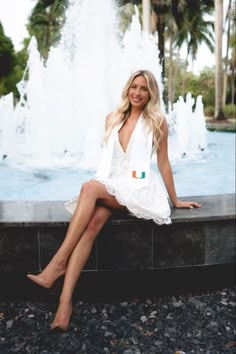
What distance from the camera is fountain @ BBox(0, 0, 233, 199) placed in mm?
8781

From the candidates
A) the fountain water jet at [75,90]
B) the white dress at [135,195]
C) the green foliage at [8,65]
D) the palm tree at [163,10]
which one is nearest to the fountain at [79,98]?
the fountain water jet at [75,90]

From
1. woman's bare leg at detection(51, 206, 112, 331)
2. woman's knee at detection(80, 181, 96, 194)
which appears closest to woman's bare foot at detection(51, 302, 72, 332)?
woman's bare leg at detection(51, 206, 112, 331)

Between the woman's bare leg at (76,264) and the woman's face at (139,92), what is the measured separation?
0.78 meters

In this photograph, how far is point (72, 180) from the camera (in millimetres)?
6254

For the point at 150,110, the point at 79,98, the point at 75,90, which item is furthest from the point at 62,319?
the point at 75,90

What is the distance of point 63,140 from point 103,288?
6246mm

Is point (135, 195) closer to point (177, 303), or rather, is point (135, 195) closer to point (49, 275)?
point (49, 275)

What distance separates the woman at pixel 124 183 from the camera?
2.62 m

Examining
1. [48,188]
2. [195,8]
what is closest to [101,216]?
[48,188]

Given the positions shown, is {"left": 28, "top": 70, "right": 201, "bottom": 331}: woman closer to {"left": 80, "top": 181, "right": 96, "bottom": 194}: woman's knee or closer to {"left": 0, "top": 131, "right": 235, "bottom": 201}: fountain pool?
{"left": 80, "top": 181, "right": 96, "bottom": 194}: woman's knee

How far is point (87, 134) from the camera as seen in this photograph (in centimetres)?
878

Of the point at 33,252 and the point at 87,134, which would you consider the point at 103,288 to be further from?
the point at 87,134

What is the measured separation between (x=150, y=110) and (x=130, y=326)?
143 cm

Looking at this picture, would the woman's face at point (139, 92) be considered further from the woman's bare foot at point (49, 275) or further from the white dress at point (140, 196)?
the woman's bare foot at point (49, 275)
